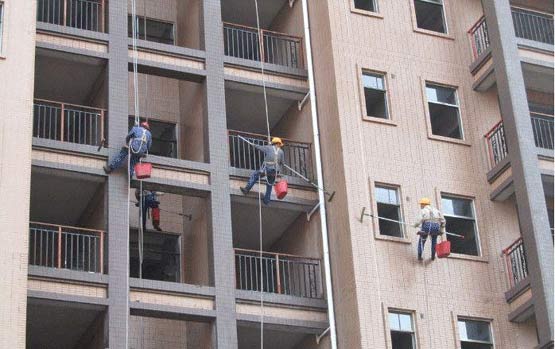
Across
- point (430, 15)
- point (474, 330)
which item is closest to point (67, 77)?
point (430, 15)

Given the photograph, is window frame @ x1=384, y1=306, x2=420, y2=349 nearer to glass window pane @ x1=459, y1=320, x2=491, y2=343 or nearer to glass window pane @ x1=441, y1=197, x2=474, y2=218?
glass window pane @ x1=459, y1=320, x2=491, y2=343

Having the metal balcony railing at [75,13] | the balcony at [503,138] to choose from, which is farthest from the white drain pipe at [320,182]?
the metal balcony railing at [75,13]

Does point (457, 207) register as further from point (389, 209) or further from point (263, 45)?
point (263, 45)

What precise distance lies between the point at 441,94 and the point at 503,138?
2.43 metres

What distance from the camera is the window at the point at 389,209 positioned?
3988cm

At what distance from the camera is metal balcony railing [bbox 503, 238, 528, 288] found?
4019 centimetres

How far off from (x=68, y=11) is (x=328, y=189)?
10821mm

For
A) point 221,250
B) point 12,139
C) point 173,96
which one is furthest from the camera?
point 173,96

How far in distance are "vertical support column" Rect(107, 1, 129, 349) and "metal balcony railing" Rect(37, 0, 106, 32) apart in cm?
69

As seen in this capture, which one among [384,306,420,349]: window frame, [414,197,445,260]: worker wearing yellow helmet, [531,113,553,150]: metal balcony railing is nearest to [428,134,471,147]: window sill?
[531,113,553,150]: metal balcony railing

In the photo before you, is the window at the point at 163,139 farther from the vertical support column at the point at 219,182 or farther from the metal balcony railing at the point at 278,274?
the metal balcony railing at the point at 278,274

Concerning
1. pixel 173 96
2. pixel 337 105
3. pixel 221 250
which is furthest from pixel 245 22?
pixel 221 250

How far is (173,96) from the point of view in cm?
4456

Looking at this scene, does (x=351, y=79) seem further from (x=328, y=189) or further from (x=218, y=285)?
(x=218, y=285)
